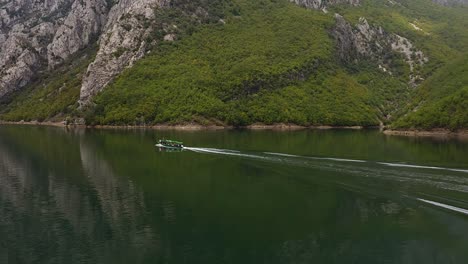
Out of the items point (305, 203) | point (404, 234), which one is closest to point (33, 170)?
point (305, 203)

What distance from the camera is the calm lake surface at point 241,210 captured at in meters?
34.6

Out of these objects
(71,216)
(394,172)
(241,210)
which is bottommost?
(71,216)

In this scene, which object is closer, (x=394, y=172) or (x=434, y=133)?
(x=394, y=172)

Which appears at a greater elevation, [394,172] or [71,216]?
[394,172]

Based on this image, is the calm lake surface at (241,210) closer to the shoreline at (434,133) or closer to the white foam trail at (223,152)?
the white foam trail at (223,152)

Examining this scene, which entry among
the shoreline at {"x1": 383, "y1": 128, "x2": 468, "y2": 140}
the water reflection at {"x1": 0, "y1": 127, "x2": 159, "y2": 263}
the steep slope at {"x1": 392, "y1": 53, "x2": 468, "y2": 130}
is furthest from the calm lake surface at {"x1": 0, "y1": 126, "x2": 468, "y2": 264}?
the steep slope at {"x1": 392, "y1": 53, "x2": 468, "y2": 130}

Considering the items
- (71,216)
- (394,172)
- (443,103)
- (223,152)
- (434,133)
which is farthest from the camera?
(443,103)

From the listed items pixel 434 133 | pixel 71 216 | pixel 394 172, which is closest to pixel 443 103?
pixel 434 133

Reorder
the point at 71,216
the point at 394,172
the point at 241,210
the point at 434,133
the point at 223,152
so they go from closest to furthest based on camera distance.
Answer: the point at 71,216, the point at 241,210, the point at 394,172, the point at 223,152, the point at 434,133

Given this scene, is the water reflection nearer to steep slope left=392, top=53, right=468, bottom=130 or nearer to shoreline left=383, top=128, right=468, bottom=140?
shoreline left=383, top=128, right=468, bottom=140

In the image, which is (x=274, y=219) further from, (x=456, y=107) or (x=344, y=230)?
(x=456, y=107)

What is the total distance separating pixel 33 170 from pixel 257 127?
118244mm

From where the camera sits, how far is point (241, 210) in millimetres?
45469

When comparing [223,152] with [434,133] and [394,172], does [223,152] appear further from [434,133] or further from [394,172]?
[434,133]
